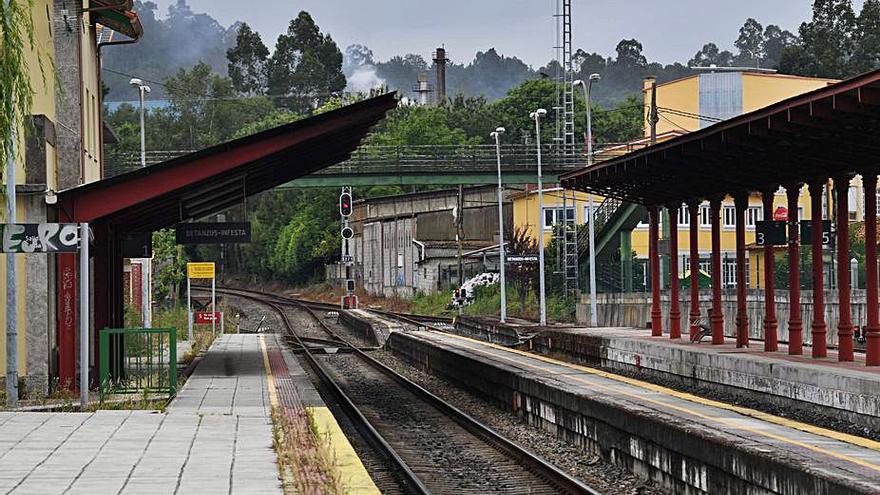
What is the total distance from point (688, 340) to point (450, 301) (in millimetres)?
35927

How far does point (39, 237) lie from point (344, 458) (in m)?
6.26

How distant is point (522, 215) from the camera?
69812mm

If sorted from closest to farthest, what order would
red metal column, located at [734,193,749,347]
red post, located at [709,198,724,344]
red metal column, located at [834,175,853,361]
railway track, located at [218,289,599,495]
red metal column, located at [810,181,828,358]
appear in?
railway track, located at [218,289,599,495]
red metal column, located at [834,175,853,361]
red metal column, located at [810,181,828,358]
red metal column, located at [734,193,749,347]
red post, located at [709,198,724,344]

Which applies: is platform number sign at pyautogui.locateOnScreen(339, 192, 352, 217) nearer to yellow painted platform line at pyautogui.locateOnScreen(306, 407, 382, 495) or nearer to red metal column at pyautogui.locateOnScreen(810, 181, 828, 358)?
red metal column at pyautogui.locateOnScreen(810, 181, 828, 358)

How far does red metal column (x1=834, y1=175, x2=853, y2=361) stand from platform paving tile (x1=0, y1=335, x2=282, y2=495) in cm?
939

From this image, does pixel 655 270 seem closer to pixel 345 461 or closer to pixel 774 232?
pixel 774 232

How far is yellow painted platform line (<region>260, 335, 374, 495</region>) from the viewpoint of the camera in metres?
12.5

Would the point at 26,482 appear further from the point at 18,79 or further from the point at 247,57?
the point at 247,57

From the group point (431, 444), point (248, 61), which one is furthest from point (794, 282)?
point (248, 61)

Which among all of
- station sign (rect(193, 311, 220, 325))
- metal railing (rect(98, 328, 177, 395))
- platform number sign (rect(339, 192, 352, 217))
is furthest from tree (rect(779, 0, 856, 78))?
metal railing (rect(98, 328, 177, 395))

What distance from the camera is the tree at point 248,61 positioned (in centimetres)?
15806

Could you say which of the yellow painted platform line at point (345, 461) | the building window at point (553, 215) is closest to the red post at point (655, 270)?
the yellow painted platform line at point (345, 461)

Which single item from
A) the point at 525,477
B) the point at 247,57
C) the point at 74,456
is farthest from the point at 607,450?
the point at 247,57

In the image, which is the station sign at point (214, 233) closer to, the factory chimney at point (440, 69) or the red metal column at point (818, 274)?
the red metal column at point (818, 274)
